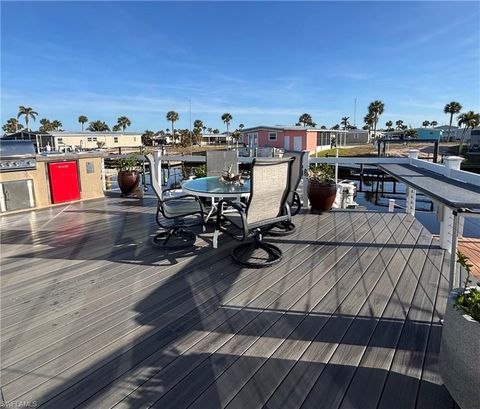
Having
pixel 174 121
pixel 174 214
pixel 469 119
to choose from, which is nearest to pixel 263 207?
pixel 174 214

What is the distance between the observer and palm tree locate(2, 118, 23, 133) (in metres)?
45.8

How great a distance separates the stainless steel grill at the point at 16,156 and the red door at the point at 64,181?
0.31 metres

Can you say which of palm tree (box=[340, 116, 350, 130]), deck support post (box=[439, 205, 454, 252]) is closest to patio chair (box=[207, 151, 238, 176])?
deck support post (box=[439, 205, 454, 252])

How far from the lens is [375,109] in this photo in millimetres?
51625

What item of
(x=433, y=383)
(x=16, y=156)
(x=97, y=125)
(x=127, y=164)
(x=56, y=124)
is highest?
(x=56, y=124)

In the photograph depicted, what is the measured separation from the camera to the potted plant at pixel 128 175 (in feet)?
19.7

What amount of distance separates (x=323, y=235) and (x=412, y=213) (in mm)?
1831

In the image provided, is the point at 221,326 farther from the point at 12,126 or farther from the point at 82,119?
the point at 82,119

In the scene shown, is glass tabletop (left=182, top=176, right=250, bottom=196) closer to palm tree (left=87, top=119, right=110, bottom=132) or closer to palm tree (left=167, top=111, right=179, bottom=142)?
palm tree (left=87, top=119, right=110, bottom=132)

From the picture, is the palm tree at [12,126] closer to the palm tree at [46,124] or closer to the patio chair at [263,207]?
the palm tree at [46,124]

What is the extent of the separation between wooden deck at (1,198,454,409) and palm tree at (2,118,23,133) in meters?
54.7

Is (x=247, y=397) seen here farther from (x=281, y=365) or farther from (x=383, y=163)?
(x=383, y=163)

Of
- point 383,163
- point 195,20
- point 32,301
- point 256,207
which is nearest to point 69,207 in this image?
point 32,301

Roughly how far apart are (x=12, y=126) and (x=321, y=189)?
57.6 metres
